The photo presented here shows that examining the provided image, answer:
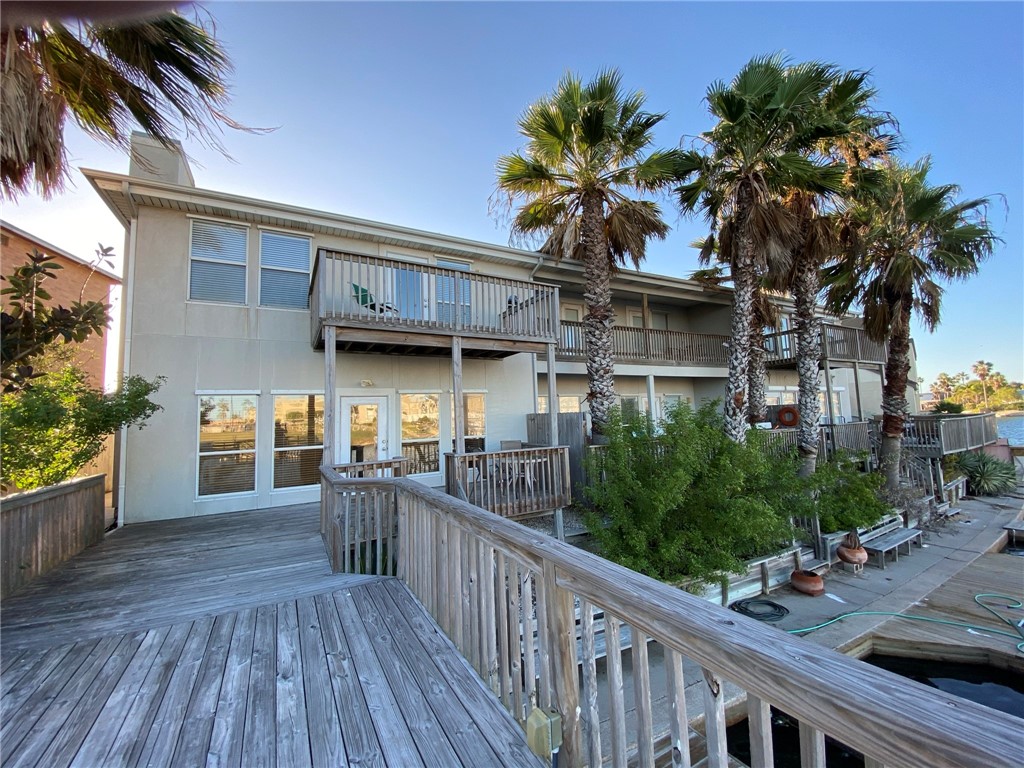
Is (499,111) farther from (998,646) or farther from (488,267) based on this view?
(998,646)

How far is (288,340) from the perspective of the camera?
8516 millimetres

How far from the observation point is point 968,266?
1031cm

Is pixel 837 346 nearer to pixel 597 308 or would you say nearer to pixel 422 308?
pixel 597 308

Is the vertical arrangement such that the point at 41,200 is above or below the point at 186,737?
above

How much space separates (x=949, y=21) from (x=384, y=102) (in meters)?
9.62

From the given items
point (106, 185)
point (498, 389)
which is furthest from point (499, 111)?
point (106, 185)

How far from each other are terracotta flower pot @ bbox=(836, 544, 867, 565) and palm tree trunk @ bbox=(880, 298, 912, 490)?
409 centimetres

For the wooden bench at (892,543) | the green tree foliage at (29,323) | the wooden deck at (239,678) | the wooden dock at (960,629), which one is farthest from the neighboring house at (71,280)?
the wooden bench at (892,543)

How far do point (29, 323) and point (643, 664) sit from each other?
5099mm

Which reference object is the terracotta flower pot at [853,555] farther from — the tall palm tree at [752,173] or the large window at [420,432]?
the large window at [420,432]

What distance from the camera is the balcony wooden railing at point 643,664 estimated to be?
2.42 ft

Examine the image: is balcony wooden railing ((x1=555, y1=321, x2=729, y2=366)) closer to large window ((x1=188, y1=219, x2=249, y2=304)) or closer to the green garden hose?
the green garden hose

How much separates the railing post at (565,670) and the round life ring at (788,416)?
1233cm

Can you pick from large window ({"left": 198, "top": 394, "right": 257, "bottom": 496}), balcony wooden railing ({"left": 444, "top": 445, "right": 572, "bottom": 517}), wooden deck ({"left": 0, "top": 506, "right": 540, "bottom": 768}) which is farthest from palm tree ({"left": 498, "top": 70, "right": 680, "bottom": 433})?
large window ({"left": 198, "top": 394, "right": 257, "bottom": 496})
